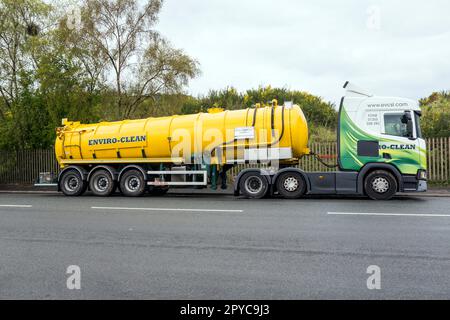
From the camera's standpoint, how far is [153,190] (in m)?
16.2

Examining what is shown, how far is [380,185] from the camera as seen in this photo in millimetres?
12648

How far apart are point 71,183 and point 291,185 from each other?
823 cm

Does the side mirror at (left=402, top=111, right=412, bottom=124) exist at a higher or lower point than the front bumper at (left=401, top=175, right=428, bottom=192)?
higher

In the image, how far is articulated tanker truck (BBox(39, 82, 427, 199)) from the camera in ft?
41.7

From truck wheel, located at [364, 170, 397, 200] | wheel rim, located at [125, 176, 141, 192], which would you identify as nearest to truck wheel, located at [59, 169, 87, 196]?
wheel rim, located at [125, 176, 141, 192]

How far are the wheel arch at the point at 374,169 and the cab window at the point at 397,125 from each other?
0.95 metres

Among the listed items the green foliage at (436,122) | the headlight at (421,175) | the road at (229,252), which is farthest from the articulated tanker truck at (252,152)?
the green foliage at (436,122)

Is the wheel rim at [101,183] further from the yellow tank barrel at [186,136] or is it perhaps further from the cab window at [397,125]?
the cab window at [397,125]

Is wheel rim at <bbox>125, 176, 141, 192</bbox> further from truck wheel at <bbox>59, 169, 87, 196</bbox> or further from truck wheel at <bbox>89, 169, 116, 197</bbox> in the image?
truck wheel at <bbox>59, 169, 87, 196</bbox>
